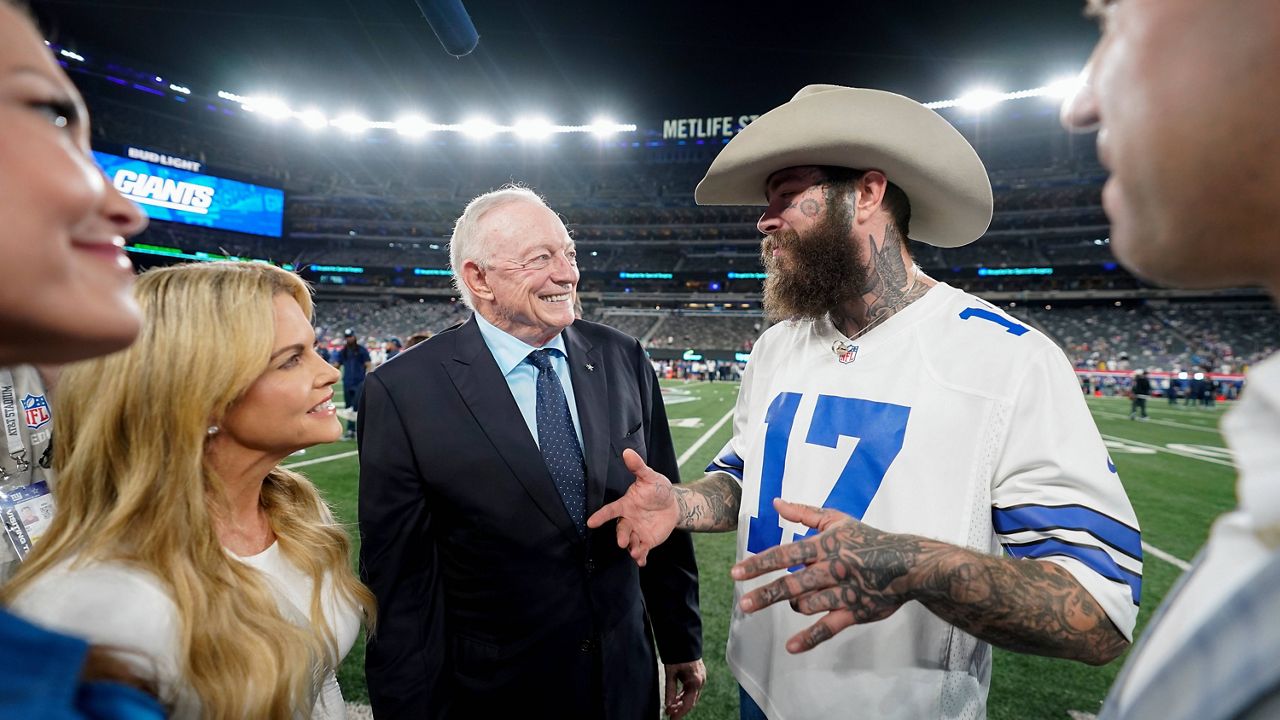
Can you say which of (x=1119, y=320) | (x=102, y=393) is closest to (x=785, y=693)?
(x=102, y=393)

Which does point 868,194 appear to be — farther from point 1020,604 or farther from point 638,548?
point 638,548

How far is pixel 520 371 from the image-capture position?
2.71 m

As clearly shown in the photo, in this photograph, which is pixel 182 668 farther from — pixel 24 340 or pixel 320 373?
pixel 24 340

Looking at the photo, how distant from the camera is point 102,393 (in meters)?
1.67

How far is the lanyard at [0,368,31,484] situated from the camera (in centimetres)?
269

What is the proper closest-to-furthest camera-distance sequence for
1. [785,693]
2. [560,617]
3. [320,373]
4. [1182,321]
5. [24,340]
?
[24,340]
[785,693]
[320,373]
[560,617]
[1182,321]

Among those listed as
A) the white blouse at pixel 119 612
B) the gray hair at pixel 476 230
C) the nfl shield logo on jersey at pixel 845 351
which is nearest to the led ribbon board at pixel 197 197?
the gray hair at pixel 476 230

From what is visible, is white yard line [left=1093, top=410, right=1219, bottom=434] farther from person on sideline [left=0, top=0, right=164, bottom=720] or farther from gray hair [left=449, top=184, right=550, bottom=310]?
person on sideline [left=0, top=0, right=164, bottom=720]

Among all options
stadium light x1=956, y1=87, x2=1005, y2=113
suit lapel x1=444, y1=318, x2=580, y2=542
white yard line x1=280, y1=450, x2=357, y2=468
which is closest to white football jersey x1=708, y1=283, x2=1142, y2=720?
suit lapel x1=444, y1=318, x2=580, y2=542

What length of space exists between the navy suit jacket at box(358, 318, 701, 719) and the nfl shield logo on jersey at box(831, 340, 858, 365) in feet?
3.66

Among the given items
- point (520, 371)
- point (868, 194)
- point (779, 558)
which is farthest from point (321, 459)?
point (779, 558)

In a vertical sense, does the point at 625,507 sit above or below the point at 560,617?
above

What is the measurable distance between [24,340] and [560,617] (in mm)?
2002

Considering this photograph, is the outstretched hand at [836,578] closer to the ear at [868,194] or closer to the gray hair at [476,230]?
the ear at [868,194]
